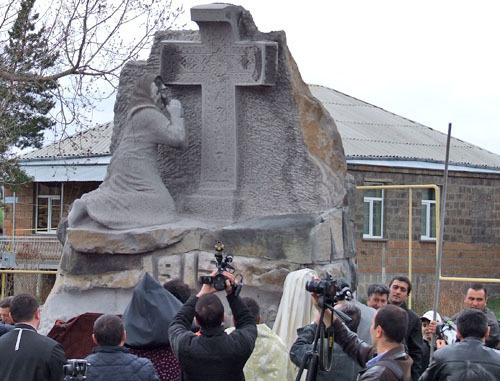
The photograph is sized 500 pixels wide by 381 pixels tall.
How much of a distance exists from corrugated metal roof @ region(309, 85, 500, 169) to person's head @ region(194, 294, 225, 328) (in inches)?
655

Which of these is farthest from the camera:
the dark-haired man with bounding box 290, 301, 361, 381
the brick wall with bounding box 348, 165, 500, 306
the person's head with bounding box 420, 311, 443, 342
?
the brick wall with bounding box 348, 165, 500, 306

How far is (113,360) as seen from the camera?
505 centimetres

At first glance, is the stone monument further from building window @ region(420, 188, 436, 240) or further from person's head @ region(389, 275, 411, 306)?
building window @ region(420, 188, 436, 240)

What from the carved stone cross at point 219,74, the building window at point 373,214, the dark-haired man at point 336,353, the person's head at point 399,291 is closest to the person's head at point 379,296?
the person's head at point 399,291

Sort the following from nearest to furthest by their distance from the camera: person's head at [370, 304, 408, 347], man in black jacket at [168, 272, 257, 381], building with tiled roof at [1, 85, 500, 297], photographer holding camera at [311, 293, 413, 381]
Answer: photographer holding camera at [311, 293, 413, 381] → person's head at [370, 304, 408, 347] → man in black jacket at [168, 272, 257, 381] → building with tiled roof at [1, 85, 500, 297]

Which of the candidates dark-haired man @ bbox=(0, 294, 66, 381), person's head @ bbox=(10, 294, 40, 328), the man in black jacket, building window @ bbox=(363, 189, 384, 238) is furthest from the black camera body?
building window @ bbox=(363, 189, 384, 238)

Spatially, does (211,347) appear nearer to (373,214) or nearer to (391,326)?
(391,326)

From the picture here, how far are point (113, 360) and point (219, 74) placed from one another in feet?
15.1

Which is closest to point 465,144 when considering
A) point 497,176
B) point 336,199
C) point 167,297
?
point 497,176

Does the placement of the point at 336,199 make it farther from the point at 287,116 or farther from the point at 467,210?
the point at 467,210

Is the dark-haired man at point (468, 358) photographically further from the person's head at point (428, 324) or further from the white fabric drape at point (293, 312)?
the white fabric drape at point (293, 312)

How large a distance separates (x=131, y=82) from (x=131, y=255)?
5.75ft

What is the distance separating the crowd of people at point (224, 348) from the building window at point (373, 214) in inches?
657

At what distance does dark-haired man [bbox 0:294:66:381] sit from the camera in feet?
17.0
